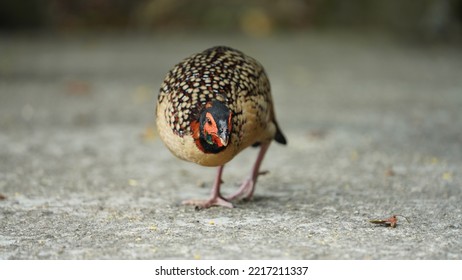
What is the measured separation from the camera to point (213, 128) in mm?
3824

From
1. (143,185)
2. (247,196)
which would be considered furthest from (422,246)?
(143,185)

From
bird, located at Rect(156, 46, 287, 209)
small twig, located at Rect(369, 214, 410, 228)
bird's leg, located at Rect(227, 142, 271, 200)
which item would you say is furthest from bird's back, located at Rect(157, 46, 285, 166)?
small twig, located at Rect(369, 214, 410, 228)

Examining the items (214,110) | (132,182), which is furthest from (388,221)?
(132,182)

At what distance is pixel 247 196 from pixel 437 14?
25.6ft

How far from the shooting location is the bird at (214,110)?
3.88 meters

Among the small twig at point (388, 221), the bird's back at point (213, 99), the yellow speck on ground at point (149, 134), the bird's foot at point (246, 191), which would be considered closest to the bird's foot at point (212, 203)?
the bird's foot at point (246, 191)

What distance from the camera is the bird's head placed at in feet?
12.5

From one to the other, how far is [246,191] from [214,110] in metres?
→ 1.03

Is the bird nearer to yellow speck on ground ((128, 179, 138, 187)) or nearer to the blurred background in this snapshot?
yellow speck on ground ((128, 179, 138, 187))

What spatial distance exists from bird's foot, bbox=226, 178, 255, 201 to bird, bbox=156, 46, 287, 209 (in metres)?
0.15

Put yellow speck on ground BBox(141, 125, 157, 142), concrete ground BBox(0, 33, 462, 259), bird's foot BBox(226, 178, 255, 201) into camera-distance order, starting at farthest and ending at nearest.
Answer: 1. yellow speck on ground BBox(141, 125, 157, 142)
2. bird's foot BBox(226, 178, 255, 201)
3. concrete ground BBox(0, 33, 462, 259)

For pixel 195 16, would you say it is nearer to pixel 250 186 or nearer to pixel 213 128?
pixel 250 186

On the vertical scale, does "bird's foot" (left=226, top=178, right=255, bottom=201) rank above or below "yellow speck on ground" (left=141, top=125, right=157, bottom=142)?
above

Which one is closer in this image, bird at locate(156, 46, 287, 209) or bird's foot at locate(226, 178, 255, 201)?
bird at locate(156, 46, 287, 209)
